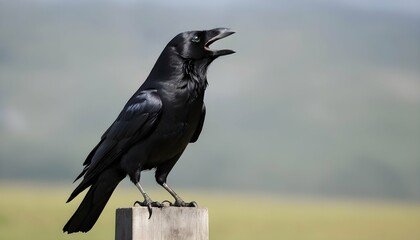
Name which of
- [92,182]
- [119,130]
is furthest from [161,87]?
[92,182]

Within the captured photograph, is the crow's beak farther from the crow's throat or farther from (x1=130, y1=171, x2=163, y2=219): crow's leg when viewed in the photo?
(x1=130, y1=171, x2=163, y2=219): crow's leg

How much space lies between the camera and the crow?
430 cm

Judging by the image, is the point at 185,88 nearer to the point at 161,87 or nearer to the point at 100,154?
the point at 161,87

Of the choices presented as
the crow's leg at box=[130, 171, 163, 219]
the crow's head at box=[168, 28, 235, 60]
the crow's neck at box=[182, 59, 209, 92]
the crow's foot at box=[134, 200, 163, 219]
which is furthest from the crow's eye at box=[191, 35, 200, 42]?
the crow's foot at box=[134, 200, 163, 219]

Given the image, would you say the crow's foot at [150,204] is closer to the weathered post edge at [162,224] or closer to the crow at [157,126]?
the weathered post edge at [162,224]

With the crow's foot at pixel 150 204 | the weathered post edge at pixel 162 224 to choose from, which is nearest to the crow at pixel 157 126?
the crow's foot at pixel 150 204

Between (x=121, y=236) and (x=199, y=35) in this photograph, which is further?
(x=199, y=35)

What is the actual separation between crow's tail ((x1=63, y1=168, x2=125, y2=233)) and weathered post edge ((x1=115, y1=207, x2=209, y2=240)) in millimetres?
848

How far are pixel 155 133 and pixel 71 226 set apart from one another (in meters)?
Result: 0.96

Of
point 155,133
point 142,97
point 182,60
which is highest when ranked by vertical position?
point 182,60

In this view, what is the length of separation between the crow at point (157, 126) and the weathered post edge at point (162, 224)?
0.67 m

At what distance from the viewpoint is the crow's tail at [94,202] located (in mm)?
4406

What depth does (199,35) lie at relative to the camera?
4.39 m

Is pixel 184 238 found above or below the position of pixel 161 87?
below
